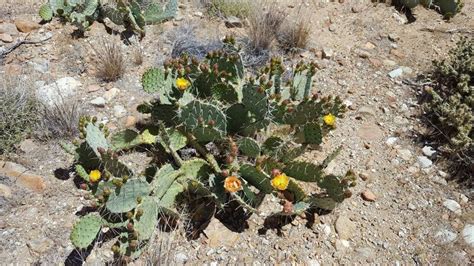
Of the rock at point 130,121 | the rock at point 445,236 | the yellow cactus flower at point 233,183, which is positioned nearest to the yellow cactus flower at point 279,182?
the yellow cactus flower at point 233,183

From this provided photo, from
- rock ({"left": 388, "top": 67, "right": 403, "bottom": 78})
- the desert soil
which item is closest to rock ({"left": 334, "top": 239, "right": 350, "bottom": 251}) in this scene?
the desert soil

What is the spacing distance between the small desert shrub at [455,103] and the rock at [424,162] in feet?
0.49

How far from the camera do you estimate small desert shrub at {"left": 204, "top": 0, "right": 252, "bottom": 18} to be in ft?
15.9

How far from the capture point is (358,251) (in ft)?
10.5

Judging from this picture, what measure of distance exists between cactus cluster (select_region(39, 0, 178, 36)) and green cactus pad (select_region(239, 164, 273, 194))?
2033 mm

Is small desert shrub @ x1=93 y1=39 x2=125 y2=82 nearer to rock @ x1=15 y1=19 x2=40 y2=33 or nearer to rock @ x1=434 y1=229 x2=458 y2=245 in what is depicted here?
rock @ x1=15 y1=19 x2=40 y2=33

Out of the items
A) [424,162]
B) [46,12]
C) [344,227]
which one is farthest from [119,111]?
[424,162]

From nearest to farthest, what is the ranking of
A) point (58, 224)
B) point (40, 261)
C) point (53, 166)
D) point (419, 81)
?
1. point (40, 261)
2. point (58, 224)
3. point (53, 166)
4. point (419, 81)

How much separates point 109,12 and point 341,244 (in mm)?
2904

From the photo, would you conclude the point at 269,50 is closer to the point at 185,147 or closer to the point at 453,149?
the point at 185,147

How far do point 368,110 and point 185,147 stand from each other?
5.17 ft

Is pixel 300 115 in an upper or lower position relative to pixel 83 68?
upper

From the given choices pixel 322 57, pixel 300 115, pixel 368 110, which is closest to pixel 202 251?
pixel 300 115

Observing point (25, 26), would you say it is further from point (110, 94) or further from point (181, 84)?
point (181, 84)
